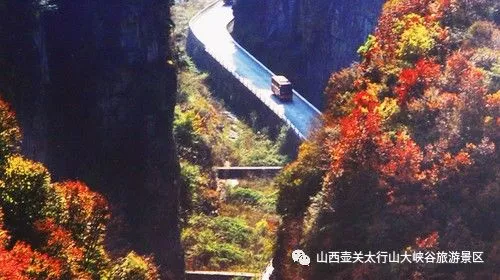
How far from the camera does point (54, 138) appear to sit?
3055cm

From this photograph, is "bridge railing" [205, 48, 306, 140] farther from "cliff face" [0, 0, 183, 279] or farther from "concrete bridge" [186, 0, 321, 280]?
"cliff face" [0, 0, 183, 279]

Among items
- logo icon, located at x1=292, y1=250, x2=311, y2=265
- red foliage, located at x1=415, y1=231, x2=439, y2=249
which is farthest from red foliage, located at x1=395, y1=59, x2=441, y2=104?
logo icon, located at x1=292, y1=250, x2=311, y2=265

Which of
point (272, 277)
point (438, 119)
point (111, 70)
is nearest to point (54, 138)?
point (111, 70)

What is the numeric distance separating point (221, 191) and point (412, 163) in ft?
102

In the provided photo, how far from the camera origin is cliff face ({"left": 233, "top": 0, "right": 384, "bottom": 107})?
6641 cm

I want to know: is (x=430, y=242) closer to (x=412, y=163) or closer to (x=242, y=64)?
(x=412, y=163)

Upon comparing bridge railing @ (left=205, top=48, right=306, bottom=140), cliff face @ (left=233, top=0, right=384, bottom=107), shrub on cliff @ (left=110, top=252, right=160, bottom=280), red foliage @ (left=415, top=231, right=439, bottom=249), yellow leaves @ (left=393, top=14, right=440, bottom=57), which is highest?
cliff face @ (left=233, top=0, right=384, bottom=107)

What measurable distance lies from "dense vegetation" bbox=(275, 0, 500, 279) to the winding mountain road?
18.7 metres

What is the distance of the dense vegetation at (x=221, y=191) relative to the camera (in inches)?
1628

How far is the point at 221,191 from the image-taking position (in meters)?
51.2

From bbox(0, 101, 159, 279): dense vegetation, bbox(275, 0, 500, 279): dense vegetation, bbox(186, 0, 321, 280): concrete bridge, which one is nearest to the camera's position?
bbox(0, 101, 159, 279): dense vegetation

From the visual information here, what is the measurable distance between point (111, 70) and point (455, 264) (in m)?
20.8

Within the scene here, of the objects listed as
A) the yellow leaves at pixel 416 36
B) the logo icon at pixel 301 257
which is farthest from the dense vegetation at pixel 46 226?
the yellow leaves at pixel 416 36

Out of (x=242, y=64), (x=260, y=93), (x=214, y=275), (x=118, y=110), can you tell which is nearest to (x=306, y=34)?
(x=242, y=64)
